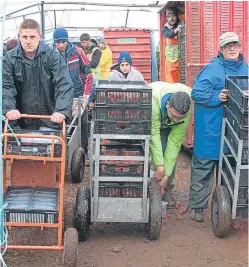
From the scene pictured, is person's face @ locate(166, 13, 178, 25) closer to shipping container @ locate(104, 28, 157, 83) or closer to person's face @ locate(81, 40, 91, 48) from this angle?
person's face @ locate(81, 40, 91, 48)

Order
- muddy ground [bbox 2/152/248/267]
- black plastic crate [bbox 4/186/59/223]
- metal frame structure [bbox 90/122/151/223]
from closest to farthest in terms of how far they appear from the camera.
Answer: black plastic crate [bbox 4/186/59/223], muddy ground [bbox 2/152/248/267], metal frame structure [bbox 90/122/151/223]

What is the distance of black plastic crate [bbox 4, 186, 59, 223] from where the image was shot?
4.30m

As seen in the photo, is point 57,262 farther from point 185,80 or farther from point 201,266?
point 185,80

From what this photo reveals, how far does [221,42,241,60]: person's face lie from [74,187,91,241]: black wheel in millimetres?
2129

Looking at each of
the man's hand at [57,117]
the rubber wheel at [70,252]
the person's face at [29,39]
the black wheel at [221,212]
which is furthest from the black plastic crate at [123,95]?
the rubber wheel at [70,252]

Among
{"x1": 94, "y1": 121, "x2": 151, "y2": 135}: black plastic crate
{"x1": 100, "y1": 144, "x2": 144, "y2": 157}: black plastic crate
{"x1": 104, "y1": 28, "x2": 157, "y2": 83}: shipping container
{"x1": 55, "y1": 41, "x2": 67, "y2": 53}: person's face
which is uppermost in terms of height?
{"x1": 104, "y1": 28, "x2": 157, "y2": 83}: shipping container

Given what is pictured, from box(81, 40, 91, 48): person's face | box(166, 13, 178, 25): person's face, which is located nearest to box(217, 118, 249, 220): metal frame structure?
box(166, 13, 178, 25): person's face

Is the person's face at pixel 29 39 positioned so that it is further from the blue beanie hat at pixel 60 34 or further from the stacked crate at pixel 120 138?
the blue beanie hat at pixel 60 34

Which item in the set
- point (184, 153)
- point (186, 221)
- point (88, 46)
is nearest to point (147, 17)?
point (88, 46)

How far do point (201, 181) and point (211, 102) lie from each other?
96 cm

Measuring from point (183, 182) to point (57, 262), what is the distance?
128 inches

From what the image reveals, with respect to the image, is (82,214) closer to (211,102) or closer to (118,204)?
(118,204)

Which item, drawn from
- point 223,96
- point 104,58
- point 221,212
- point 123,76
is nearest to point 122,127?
point 223,96

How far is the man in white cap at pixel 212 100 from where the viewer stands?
5.46m
